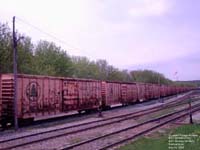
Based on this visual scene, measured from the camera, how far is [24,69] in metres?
51.4

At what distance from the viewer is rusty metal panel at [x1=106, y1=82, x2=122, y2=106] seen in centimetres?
4338

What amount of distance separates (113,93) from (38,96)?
734 inches

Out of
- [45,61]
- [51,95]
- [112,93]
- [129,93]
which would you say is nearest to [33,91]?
[51,95]

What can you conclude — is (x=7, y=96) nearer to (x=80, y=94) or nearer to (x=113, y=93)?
(x=80, y=94)

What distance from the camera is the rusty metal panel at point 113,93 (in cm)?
4338

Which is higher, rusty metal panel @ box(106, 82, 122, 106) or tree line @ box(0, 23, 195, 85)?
tree line @ box(0, 23, 195, 85)

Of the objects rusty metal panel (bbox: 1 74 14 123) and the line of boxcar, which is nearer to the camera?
rusty metal panel (bbox: 1 74 14 123)

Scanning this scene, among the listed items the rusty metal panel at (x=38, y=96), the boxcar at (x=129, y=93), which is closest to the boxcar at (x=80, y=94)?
the rusty metal panel at (x=38, y=96)

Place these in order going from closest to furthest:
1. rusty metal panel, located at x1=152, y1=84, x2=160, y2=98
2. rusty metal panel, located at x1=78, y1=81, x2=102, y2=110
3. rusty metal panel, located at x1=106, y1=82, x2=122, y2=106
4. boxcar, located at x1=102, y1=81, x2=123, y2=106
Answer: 1. rusty metal panel, located at x1=78, y1=81, x2=102, y2=110
2. boxcar, located at x1=102, y1=81, x2=123, y2=106
3. rusty metal panel, located at x1=106, y1=82, x2=122, y2=106
4. rusty metal panel, located at x1=152, y1=84, x2=160, y2=98

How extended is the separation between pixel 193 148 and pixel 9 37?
1565 inches

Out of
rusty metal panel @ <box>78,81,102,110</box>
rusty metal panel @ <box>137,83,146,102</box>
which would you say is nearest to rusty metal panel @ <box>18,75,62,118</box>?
rusty metal panel @ <box>78,81,102,110</box>

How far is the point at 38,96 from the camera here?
90.4 ft

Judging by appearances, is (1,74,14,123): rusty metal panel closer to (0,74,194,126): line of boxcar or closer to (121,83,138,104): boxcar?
(0,74,194,126): line of boxcar

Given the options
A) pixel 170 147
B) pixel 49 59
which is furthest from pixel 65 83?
pixel 49 59
